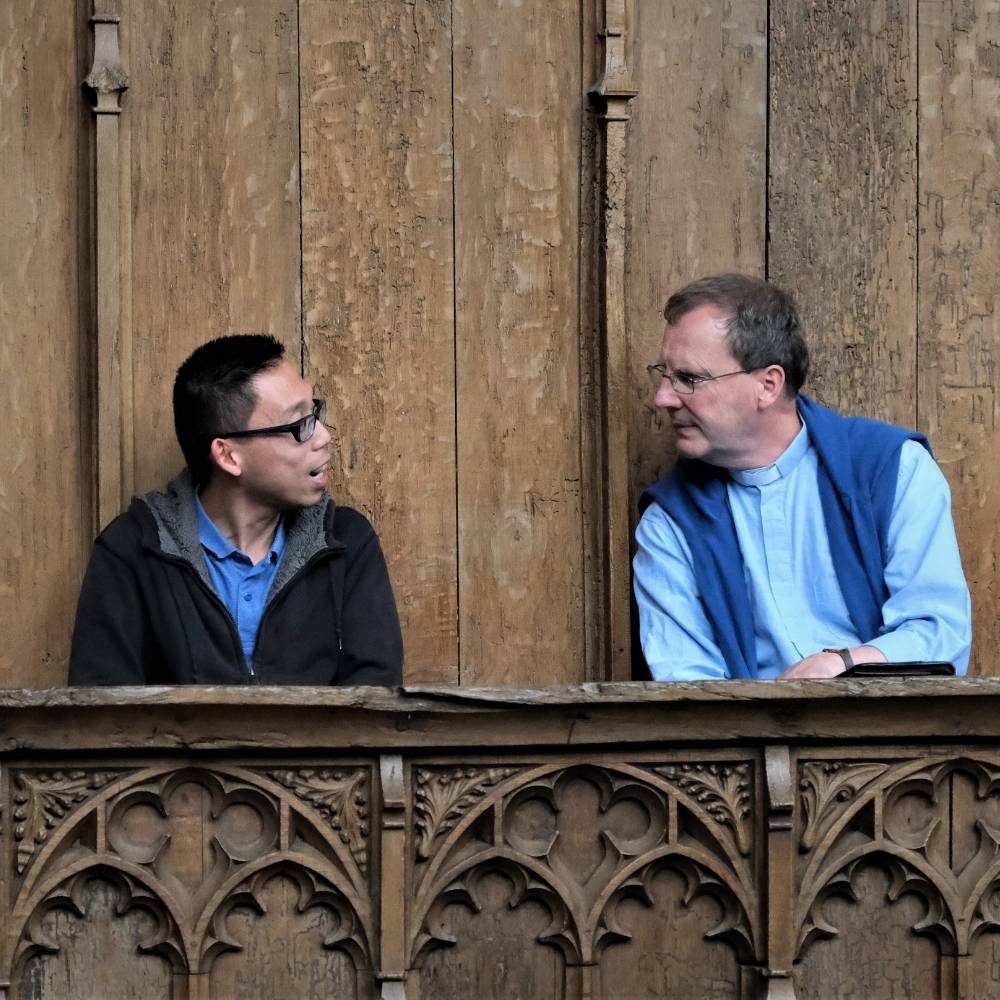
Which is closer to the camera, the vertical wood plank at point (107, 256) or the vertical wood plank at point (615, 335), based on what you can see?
the vertical wood plank at point (107, 256)

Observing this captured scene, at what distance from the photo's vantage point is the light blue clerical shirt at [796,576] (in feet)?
11.6

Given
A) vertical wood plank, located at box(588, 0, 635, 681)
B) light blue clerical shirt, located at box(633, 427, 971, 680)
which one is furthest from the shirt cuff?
vertical wood plank, located at box(588, 0, 635, 681)

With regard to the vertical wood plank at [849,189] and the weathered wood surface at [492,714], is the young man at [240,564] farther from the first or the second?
the vertical wood plank at [849,189]

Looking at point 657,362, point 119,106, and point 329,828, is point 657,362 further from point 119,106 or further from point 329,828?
point 329,828

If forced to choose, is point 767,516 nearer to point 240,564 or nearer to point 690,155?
point 690,155

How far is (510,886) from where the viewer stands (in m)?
2.92

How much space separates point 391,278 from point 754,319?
0.77 meters

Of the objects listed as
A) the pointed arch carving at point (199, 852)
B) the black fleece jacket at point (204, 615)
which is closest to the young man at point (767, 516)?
the black fleece jacket at point (204, 615)

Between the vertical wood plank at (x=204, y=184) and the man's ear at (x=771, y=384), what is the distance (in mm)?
972

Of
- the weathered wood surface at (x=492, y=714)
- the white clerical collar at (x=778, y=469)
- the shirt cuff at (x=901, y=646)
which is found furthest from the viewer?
the white clerical collar at (x=778, y=469)

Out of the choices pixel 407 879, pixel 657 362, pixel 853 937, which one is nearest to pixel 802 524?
pixel 657 362

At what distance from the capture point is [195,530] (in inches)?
142

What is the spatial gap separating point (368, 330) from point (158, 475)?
1.72ft

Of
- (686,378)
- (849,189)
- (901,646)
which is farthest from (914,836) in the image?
(849,189)
